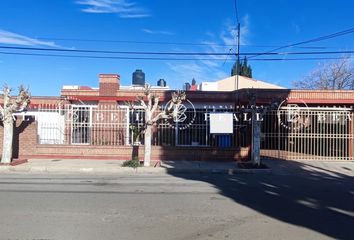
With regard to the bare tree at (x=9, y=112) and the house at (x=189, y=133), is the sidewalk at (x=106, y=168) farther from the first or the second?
the house at (x=189, y=133)

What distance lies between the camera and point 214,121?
20594mm

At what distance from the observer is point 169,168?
17859mm

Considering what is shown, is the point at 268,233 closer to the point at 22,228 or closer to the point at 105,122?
the point at 22,228

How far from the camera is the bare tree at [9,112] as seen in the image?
18.2m

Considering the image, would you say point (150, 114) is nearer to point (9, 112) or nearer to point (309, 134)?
point (9, 112)

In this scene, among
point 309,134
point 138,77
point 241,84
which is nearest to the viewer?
point 309,134

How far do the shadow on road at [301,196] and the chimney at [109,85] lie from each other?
33.8ft

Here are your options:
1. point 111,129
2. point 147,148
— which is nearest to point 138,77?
point 111,129

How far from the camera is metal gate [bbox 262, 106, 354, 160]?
22.2 meters

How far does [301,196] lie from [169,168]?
7293mm

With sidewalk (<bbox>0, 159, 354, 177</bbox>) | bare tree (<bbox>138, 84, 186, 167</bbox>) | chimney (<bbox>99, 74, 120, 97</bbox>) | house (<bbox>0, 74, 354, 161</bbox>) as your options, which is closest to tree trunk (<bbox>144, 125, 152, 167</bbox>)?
bare tree (<bbox>138, 84, 186, 167</bbox>)

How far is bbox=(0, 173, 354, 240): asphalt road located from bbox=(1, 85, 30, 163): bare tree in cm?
412

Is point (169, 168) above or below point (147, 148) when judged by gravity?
below

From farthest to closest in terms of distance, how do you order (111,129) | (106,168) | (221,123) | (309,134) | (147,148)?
1. (111,129)
2. (309,134)
3. (221,123)
4. (147,148)
5. (106,168)
